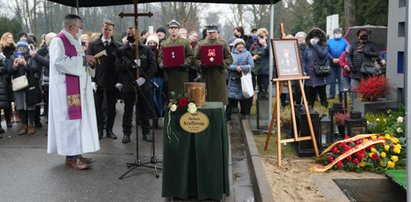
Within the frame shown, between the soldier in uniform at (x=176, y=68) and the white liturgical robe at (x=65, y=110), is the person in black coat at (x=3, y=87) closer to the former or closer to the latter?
the soldier in uniform at (x=176, y=68)

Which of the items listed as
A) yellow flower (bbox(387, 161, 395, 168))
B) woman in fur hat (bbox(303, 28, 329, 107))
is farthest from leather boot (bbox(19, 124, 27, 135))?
yellow flower (bbox(387, 161, 395, 168))

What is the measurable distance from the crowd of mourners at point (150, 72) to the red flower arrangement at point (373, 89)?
73 centimetres

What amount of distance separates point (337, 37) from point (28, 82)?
26.3 feet

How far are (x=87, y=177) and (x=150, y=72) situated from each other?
2.43 meters

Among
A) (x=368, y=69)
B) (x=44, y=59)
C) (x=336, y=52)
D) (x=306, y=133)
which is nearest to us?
(x=306, y=133)

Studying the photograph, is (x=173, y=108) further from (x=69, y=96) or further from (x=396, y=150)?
(x=396, y=150)

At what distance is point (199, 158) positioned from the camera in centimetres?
496

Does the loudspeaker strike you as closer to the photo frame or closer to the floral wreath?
the photo frame

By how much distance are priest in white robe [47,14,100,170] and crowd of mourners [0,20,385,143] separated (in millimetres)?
623

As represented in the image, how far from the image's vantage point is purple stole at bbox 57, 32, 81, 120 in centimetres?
620

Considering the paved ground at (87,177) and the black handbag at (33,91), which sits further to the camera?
the black handbag at (33,91)

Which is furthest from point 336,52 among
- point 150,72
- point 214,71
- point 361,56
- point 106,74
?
point 106,74

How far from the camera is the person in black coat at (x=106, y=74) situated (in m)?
7.93

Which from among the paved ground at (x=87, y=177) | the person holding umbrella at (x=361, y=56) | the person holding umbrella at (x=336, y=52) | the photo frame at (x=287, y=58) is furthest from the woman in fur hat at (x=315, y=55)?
the photo frame at (x=287, y=58)
